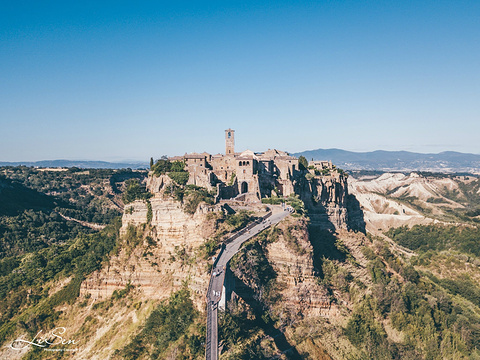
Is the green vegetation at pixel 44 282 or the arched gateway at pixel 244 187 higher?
the arched gateway at pixel 244 187

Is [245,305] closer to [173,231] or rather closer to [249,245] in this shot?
[249,245]

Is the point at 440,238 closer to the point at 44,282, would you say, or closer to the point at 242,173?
the point at 242,173

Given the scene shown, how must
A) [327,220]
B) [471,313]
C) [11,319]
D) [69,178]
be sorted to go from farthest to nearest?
1. [69,178]
2. [327,220]
3. [471,313]
4. [11,319]

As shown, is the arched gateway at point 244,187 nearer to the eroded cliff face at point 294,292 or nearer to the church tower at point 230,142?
the eroded cliff face at point 294,292

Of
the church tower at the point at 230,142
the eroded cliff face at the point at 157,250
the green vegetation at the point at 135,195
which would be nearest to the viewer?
the eroded cliff face at the point at 157,250

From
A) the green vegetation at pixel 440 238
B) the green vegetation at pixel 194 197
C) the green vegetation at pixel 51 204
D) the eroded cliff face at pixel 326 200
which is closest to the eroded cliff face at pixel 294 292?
the green vegetation at pixel 194 197

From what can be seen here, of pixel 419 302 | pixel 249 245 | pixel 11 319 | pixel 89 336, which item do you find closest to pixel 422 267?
pixel 419 302

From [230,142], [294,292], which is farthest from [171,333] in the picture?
[230,142]
